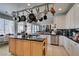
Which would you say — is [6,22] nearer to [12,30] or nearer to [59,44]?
[12,30]

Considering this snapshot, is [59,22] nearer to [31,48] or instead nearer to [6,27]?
[31,48]

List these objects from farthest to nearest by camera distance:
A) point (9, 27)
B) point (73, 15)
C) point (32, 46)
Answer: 1. point (32, 46)
2. point (73, 15)
3. point (9, 27)

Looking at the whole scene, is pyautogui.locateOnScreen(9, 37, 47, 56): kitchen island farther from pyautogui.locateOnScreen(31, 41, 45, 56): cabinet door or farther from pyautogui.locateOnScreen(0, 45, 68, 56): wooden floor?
pyautogui.locateOnScreen(0, 45, 68, 56): wooden floor

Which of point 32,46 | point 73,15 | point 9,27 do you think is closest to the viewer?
point 9,27

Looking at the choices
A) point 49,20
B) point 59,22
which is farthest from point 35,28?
point 59,22

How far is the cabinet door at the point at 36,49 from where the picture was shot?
9.04 feet

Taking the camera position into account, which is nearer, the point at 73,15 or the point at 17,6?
the point at 17,6

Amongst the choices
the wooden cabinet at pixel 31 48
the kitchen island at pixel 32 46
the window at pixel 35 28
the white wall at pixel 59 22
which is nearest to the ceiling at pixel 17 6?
the white wall at pixel 59 22

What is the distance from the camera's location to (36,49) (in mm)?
2889

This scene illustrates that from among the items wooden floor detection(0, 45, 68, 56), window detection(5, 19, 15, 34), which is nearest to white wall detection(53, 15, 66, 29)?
wooden floor detection(0, 45, 68, 56)

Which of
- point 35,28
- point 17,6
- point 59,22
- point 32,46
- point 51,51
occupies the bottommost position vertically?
point 51,51

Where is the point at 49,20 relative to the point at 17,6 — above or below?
below

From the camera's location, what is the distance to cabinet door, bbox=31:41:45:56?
2.75 m

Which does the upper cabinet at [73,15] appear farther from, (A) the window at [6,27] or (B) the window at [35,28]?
(A) the window at [6,27]
